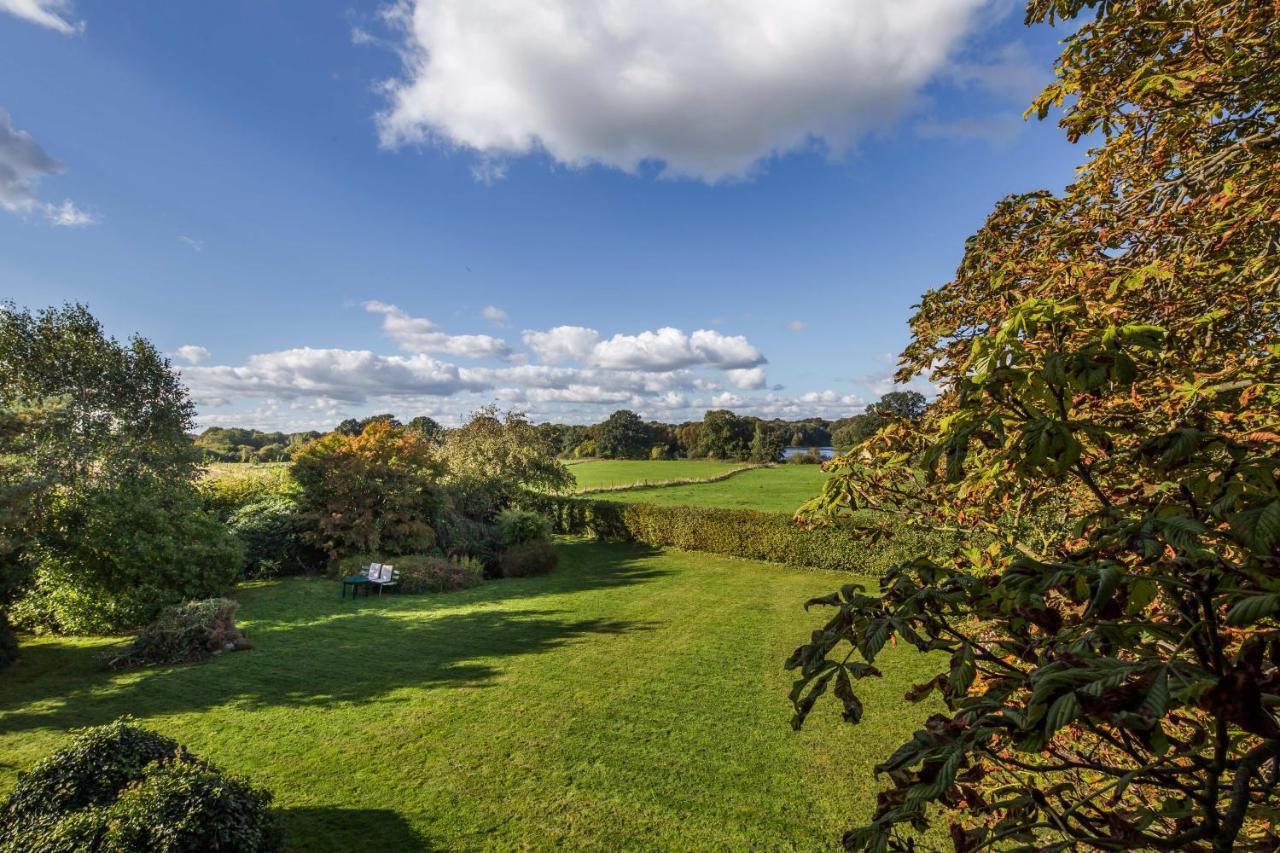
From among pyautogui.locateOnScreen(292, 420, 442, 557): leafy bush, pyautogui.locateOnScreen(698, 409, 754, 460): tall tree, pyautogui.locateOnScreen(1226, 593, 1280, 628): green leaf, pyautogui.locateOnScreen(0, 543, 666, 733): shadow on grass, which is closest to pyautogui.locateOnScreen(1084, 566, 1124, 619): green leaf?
pyautogui.locateOnScreen(1226, 593, 1280, 628): green leaf

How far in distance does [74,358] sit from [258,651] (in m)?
16.0

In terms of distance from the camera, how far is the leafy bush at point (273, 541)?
53.8 feet

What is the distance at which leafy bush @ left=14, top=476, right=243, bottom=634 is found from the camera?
10297 millimetres

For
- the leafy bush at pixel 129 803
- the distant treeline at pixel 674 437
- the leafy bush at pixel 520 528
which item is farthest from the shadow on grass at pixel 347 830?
the distant treeline at pixel 674 437

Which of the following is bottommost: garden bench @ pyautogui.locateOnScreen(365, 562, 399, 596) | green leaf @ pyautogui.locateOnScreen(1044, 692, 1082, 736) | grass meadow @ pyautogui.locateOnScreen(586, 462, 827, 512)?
garden bench @ pyautogui.locateOnScreen(365, 562, 399, 596)

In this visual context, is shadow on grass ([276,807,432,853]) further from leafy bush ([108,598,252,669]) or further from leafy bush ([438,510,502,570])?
leafy bush ([438,510,502,570])

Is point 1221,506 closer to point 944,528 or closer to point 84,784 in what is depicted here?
point 944,528

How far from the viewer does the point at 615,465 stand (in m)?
53.2

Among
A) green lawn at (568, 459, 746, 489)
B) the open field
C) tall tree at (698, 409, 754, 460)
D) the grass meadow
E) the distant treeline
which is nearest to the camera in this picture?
the open field

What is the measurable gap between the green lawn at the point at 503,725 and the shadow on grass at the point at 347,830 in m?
0.02

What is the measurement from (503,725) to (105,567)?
362 inches

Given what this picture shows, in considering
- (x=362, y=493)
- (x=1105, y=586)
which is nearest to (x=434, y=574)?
(x=362, y=493)

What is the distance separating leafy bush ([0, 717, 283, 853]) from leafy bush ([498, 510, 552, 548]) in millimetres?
15310

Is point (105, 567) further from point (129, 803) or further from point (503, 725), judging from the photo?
point (129, 803)
